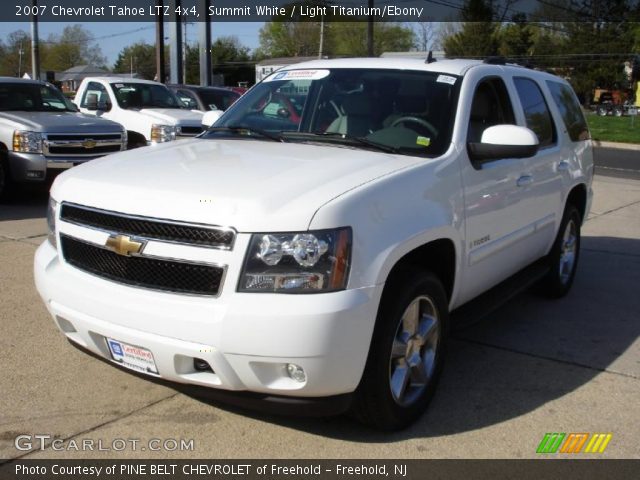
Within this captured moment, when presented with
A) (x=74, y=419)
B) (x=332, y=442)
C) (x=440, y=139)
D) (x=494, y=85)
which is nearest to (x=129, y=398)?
(x=74, y=419)

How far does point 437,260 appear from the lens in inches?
155

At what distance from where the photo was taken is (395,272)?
3463 millimetres

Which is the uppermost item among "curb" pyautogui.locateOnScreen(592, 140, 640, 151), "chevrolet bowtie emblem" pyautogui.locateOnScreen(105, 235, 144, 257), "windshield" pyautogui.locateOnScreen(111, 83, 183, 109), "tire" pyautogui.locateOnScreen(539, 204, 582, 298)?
"windshield" pyautogui.locateOnScreen(111, 83, 183, 109)

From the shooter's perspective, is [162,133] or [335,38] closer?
[162,133]

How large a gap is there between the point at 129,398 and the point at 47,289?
2.46ft

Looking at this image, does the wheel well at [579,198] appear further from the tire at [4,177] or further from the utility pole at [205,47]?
the utility pole at [205,47]

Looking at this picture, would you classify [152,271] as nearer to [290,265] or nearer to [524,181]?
[290,265]

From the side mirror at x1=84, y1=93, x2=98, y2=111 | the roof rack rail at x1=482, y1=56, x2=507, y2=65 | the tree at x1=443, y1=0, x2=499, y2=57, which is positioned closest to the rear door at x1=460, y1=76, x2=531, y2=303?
the roof rack rail at x1=482, y1=56, x2=507, y2=65

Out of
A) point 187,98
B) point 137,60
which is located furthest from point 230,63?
point 187,98

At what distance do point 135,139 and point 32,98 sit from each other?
1.99m

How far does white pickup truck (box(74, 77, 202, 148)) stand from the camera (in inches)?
478

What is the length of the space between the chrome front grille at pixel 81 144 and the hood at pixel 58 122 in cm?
7

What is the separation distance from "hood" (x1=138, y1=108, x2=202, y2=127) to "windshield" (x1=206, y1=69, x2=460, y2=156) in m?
7.39
